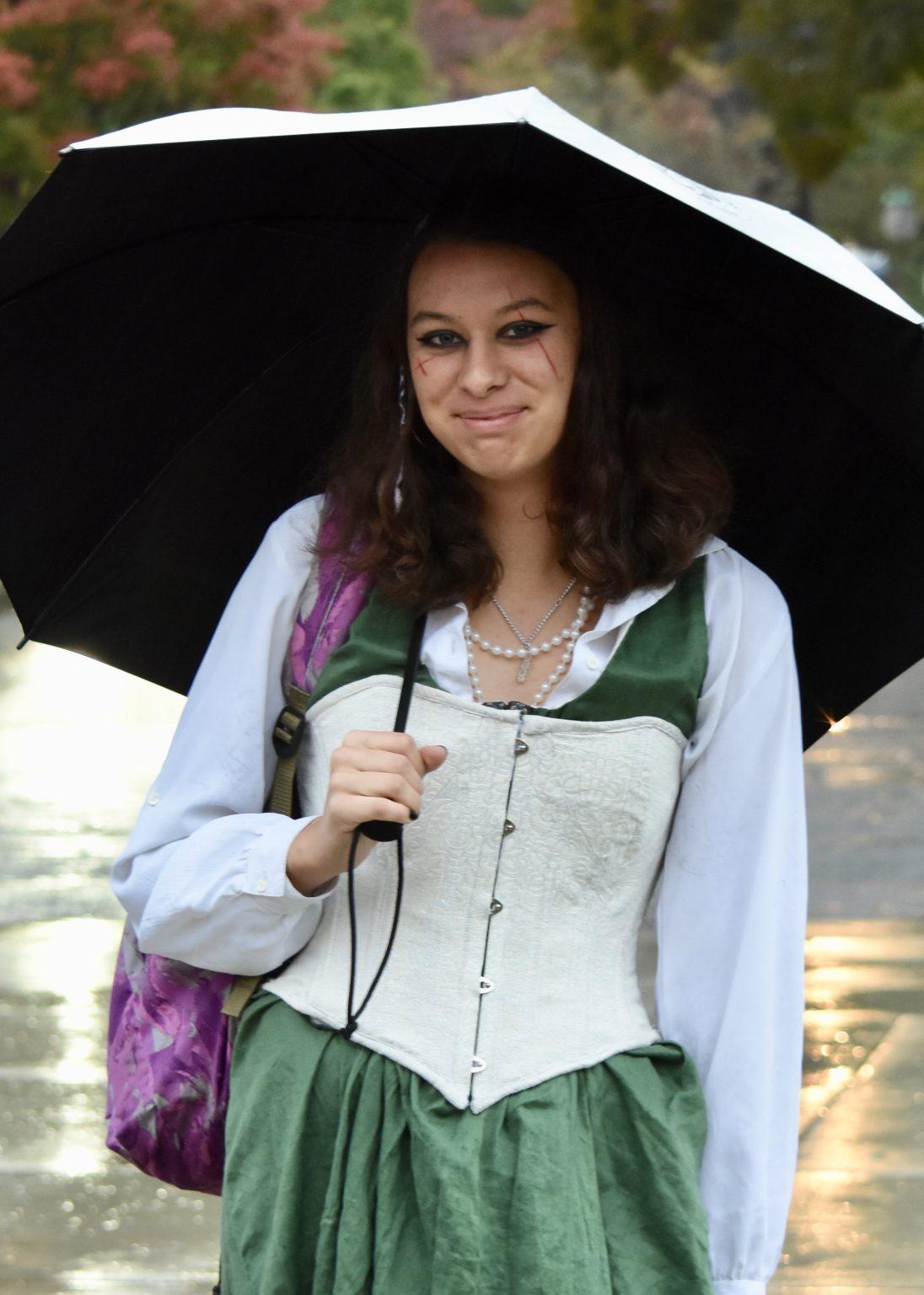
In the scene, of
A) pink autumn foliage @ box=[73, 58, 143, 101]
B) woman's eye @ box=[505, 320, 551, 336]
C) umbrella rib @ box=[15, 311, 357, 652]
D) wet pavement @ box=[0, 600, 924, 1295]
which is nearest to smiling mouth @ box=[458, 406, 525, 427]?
woman's eye @ box=[505, 320, 551, 336]

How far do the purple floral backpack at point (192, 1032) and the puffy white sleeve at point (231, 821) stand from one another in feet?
0.09

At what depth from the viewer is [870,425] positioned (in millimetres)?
2570

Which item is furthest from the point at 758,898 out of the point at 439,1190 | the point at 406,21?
the point at 406,21

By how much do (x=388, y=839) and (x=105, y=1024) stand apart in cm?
350

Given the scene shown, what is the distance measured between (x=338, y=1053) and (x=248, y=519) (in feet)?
2.64

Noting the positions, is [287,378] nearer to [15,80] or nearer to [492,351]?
[492,351]

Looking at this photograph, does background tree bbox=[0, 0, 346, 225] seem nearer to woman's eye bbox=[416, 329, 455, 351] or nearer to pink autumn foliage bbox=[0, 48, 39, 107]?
pink autumn foliage bbox=[0, 48, 39, 107]

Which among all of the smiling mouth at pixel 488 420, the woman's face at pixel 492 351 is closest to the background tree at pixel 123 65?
the woman's face at pixel 492 351

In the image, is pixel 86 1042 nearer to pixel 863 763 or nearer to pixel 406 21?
pixel 863 763

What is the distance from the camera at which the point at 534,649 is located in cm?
237

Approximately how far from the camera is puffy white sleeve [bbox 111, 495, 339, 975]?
7.40 feet

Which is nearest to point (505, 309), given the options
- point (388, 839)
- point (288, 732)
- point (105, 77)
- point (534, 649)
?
point (534, 649)

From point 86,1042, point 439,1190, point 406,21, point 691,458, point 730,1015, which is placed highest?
point 406,21

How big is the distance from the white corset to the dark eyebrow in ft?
1.44
